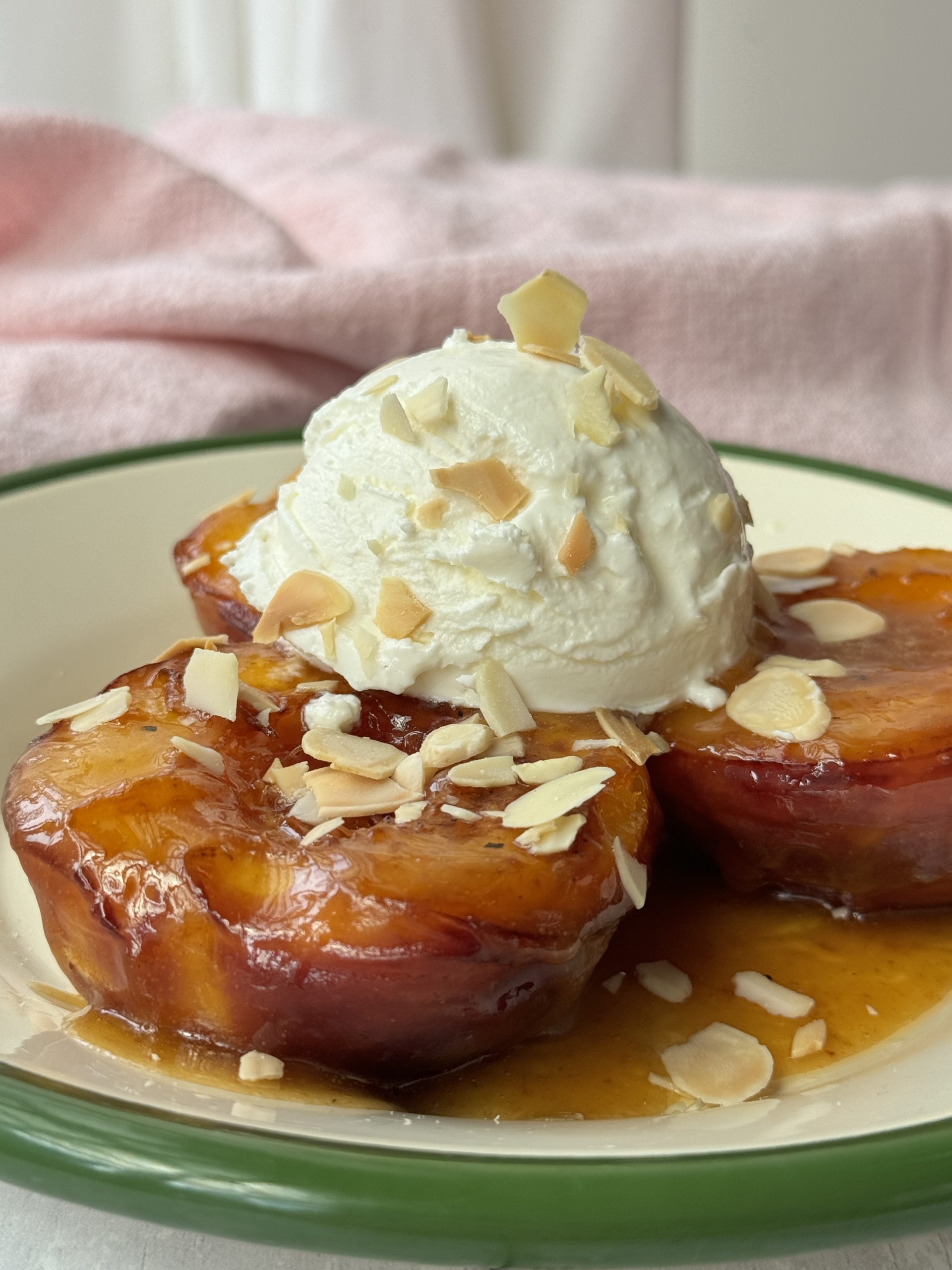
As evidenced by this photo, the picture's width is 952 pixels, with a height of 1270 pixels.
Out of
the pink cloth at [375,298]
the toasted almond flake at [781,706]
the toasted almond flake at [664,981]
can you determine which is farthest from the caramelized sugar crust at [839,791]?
the pink cloth at [375,298]

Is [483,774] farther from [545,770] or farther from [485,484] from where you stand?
[485,484]

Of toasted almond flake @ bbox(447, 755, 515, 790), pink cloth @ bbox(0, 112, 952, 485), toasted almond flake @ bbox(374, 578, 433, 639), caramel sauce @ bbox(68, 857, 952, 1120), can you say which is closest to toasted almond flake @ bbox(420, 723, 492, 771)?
toasted almond flake @ bbox(447, 755, 515, 790)

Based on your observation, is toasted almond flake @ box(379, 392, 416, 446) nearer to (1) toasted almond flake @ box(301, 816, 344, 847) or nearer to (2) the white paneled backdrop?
(1) toasted almond flake @ box(301, 816, 344, 847)

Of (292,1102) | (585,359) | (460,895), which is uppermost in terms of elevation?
(585,359)

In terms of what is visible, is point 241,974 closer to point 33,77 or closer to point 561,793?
point 561,793

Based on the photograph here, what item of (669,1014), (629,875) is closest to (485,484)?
(629,875)

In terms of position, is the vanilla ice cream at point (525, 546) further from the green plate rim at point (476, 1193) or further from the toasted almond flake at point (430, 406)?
the green plate rim at point (476, 1193)

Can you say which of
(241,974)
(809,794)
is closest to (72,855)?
(241,974)
